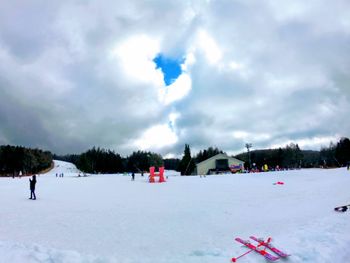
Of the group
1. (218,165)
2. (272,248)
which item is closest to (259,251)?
(272,248)

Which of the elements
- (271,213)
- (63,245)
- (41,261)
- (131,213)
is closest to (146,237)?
(63,245)

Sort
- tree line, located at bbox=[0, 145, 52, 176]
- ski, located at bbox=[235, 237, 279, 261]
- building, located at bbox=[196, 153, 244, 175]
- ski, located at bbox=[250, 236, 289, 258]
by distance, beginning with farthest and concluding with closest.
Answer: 1. tree line, located at bbox=[0, 145, 52, 176]
2. building, located at bbox=[196, 153, 244, 175]
3. ski, located at bbox=[250, 236, 289, 258]
4. ski, located at bbox=[235, 237, 279, 261]

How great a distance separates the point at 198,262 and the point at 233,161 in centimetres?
9005

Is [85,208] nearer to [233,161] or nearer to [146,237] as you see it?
[146,237]

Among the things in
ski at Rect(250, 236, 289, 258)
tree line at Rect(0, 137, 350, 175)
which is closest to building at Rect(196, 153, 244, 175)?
tree line at Rect(0, 137, 350, 175)

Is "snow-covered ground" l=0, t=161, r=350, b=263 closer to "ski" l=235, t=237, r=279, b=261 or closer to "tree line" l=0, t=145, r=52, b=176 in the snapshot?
"ski" l=235, t=237, r=279, b=261

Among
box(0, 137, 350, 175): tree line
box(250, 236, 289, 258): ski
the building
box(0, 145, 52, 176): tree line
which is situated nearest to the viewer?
box(250, 236, 289, 258): ski

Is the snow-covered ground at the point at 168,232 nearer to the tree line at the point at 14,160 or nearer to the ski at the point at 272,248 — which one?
the ski at the point at 272,248

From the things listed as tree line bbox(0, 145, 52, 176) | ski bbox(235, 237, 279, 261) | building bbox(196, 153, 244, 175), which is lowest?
ski bbox(235, 237, 279, 261)

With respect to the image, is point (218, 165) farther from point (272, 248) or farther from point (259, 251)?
point (259, 251)

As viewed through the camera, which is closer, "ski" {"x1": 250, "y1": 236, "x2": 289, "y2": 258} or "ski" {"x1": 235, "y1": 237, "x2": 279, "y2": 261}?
"ski" {"x1": 235, "y1": 237, "x2": 279, "y2": 261}

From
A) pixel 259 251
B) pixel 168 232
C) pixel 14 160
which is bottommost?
pixel 259 251

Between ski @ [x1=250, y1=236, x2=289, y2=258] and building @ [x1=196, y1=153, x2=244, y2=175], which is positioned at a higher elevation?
building @ [x1=196, y1=153, x2=244, y2=175]

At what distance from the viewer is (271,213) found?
54.2 ft
